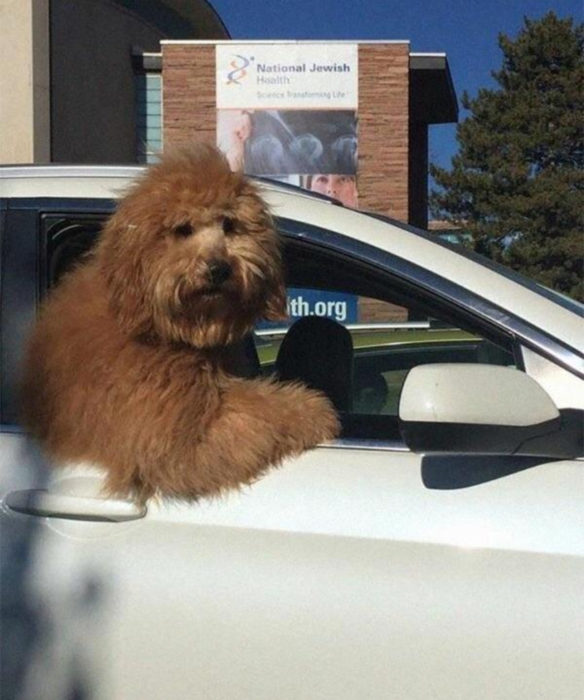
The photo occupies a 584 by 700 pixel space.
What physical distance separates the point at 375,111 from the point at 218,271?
20.5 m

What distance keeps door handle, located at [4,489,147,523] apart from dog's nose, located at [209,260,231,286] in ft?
1.94

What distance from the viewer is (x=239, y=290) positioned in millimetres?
2465

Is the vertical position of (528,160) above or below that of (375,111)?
below

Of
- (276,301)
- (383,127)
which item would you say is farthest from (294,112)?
(276,301)

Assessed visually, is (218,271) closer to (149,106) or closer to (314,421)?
(314,421)

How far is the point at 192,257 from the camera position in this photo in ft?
7.86

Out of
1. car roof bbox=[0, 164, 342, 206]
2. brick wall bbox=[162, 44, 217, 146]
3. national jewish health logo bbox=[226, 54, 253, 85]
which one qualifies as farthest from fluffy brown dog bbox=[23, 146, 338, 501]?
national jewish health logo bbox=[226, 54, 253, 85]

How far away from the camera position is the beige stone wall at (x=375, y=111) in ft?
71.9

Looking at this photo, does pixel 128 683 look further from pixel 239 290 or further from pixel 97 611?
pixel 239 290

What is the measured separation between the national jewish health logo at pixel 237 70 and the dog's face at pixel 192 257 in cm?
2036

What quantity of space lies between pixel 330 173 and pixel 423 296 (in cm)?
2013

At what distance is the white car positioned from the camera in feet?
6.75

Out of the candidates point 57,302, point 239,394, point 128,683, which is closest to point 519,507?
point 239,394

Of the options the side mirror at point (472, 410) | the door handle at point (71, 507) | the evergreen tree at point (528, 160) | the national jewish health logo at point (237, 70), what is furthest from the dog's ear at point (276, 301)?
the evergreen tree at point (528, 160)
